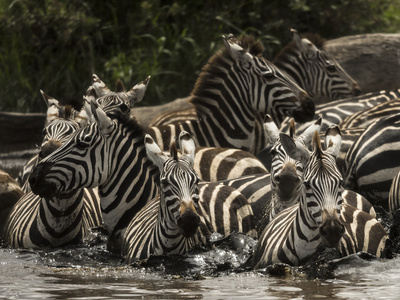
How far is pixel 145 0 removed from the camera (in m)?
19.6

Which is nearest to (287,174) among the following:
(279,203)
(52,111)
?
(279,203)

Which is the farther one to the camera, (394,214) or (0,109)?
(0,109)

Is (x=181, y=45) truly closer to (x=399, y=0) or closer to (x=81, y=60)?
(x=81, y=60)

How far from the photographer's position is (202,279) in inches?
317

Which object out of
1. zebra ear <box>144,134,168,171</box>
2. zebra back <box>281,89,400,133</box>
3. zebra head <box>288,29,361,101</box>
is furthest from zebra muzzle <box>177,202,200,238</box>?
zebra head <box>288,29,361,101</box>

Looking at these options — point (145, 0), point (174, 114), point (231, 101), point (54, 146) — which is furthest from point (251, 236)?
point (145, 0)

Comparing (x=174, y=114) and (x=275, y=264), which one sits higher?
(x=174, y=114)

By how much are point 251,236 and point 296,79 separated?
6123mm

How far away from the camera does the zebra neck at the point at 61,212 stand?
998 cm

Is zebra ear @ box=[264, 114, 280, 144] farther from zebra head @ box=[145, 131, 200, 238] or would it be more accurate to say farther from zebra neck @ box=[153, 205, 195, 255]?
zebra neck @ box=[153, 205, 195, 255]

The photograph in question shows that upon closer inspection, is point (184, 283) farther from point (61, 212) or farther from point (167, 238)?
point (61, 212)

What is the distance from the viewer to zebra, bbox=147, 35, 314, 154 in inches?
502

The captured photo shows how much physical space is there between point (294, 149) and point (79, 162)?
2.32 m

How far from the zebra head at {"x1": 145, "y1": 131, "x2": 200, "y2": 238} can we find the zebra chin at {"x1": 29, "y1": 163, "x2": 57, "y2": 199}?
4.36ft
